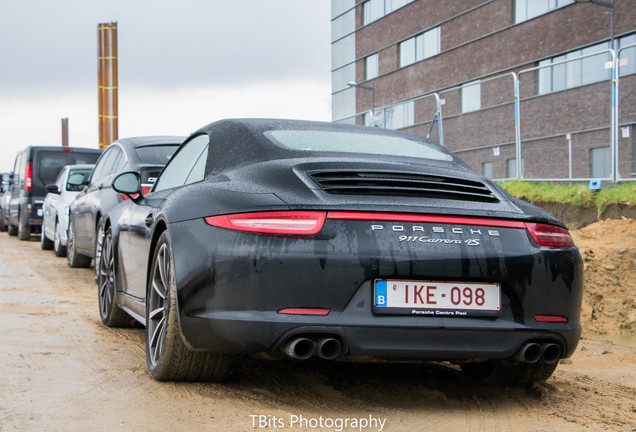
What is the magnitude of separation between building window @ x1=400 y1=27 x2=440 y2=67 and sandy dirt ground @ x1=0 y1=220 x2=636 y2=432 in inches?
1457

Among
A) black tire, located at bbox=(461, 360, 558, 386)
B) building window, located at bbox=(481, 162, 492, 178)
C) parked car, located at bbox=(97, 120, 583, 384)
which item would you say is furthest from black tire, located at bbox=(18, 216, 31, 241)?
black tire, located at bbox=(461, 360, 558, 386)

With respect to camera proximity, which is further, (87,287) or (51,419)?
(87,287)

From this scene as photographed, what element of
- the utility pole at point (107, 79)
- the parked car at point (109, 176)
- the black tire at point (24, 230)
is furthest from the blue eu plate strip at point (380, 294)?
the utility pole at point (107, 79)

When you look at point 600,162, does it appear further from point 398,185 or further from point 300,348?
point 300,348

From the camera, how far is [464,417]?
3.97 m

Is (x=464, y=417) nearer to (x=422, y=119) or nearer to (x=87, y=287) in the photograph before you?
(x=87, y=287)

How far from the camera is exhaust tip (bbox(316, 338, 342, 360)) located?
3727mm

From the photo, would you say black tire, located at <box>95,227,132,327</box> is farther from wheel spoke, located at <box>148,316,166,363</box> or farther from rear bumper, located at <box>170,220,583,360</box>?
Answer: rear bumper, located at <box>170,220,583,360</box>

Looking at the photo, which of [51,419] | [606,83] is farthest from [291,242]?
[606,83]

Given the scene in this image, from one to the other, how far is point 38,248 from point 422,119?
8.49 metres

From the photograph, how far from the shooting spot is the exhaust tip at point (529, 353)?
394 cm

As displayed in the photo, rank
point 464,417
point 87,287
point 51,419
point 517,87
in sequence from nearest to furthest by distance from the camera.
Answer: point 51,419
point 464,417
point 87,287
point 517,87

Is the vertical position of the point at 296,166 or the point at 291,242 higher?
the point at 296,166

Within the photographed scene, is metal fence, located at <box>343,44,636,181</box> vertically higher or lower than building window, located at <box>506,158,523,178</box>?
higher
